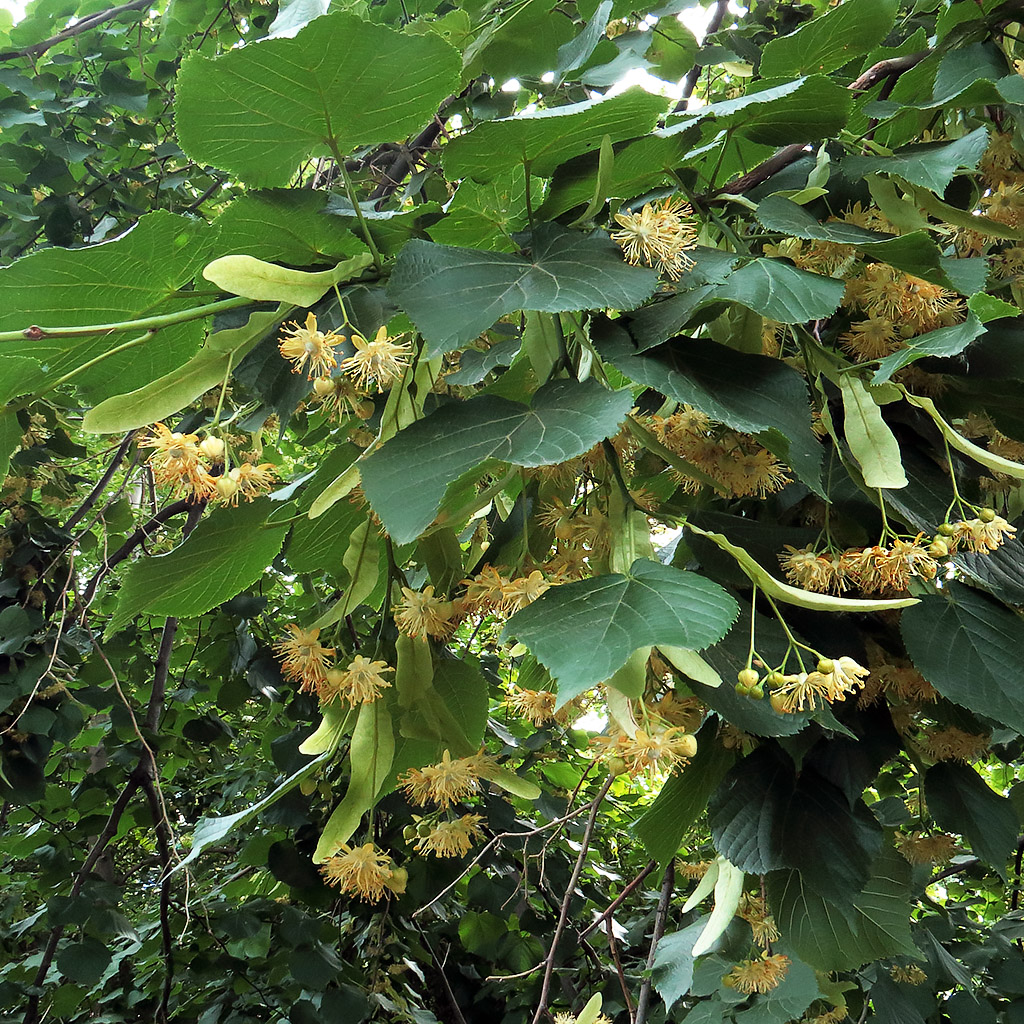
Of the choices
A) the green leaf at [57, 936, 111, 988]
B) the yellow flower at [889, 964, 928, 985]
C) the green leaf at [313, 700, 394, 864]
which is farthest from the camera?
the green leaf at [57, 936, 111, 988]

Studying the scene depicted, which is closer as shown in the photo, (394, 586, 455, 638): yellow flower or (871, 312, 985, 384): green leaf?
(871, 312, 985, 384): green leaf

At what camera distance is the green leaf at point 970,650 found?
0.66 m

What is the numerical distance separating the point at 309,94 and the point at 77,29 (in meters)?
1.78

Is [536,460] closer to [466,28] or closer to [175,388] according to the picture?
[175,388]

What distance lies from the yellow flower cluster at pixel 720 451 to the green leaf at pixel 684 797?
9.6 inches

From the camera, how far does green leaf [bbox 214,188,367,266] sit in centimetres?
63

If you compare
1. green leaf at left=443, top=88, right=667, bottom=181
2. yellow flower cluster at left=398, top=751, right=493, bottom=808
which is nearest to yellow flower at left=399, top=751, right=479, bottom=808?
yellow flower cluster at left=398, top=751, right=493, bottom=808

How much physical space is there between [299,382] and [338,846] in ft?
1.23

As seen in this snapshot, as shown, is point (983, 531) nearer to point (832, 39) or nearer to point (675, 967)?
point (832, 39)

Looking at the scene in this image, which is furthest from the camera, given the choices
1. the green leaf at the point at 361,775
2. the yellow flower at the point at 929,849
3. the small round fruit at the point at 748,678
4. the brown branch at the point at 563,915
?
the yellow flower at the point at 929,849

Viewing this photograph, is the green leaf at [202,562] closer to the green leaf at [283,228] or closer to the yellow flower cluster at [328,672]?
the yellow flower cluster at [328,672]

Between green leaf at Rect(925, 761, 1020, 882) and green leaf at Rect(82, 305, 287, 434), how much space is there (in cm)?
77

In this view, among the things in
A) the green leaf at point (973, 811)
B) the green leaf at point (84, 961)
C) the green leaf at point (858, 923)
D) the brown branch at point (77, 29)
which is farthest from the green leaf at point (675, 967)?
the brown branch at point (77, 29)

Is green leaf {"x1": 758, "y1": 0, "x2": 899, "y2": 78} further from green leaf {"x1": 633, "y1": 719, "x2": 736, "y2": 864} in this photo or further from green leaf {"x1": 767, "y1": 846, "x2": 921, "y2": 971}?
green leaf {"x1": 767, "y1": 846, "x2": 921, "y2": 971}
